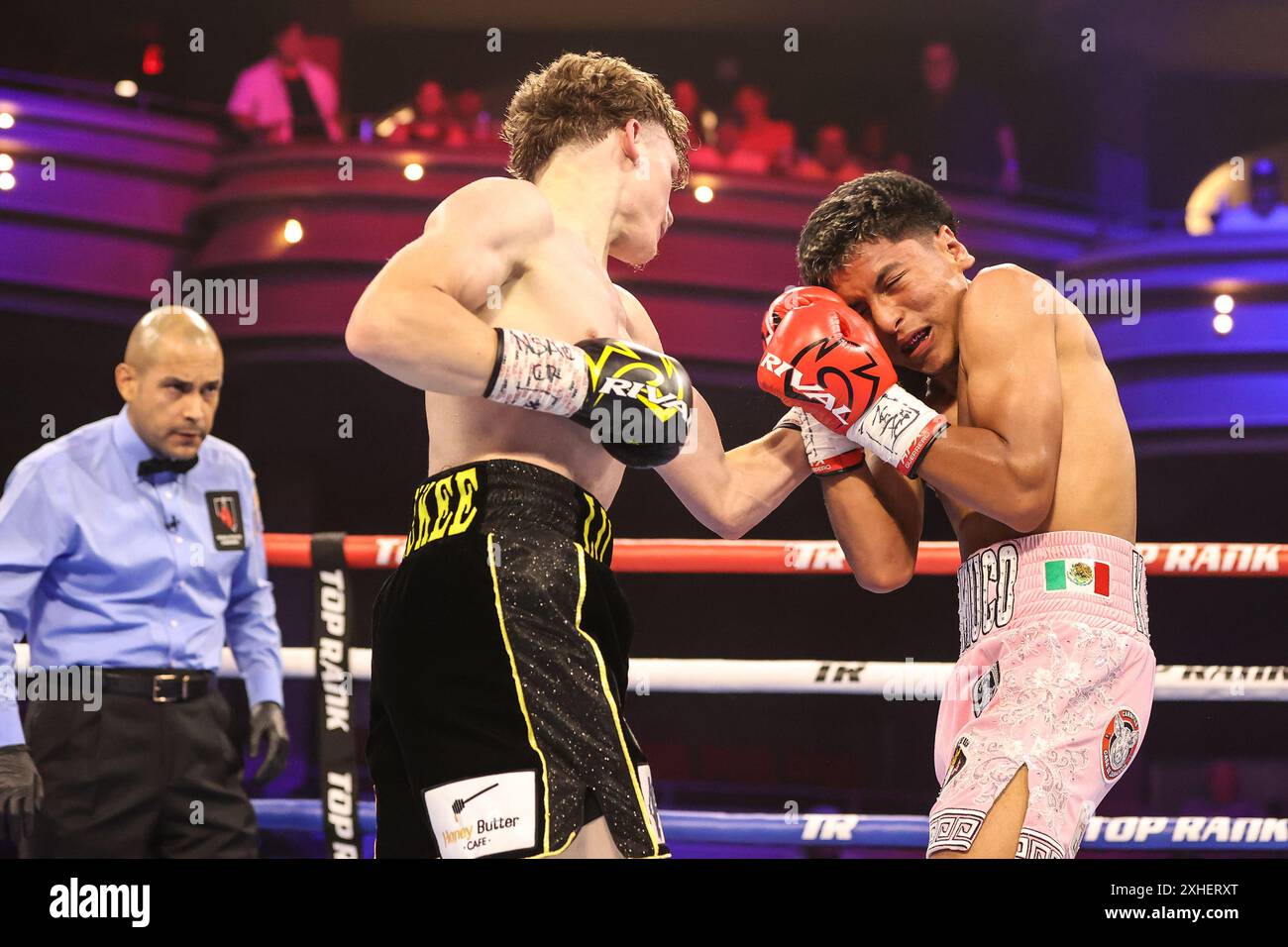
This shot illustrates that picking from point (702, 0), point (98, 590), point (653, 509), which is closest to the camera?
point (98, 590)

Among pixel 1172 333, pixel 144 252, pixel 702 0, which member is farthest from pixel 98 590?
pixel 1172 333

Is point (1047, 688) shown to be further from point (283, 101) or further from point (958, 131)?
point (283, 101)

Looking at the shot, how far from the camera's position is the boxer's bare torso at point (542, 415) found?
174 cm

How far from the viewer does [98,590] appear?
2.96m

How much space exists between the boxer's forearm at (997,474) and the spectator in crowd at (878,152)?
3.28 metres

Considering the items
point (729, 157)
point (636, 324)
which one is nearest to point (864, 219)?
point (636, 324)

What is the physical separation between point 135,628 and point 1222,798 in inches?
148

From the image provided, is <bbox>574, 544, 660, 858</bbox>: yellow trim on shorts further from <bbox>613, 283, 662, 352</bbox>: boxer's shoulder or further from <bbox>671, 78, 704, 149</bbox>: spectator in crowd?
<bbox>671, 78, 704, 149</bbox>: spectator in crowd

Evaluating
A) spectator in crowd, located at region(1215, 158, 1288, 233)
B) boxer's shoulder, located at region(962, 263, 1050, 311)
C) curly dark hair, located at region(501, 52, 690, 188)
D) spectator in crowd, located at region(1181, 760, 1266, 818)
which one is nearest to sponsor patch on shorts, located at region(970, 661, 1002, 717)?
boxer's shoulder, located at region(962, 263, 1050, 311)

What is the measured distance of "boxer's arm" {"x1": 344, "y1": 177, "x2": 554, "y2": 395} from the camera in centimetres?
158

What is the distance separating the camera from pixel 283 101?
498 cm

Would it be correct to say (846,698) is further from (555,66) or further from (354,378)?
(555,66)

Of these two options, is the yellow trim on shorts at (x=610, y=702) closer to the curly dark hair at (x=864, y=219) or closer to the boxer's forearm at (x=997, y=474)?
the boxer's forearm at (x=997, y=474)
